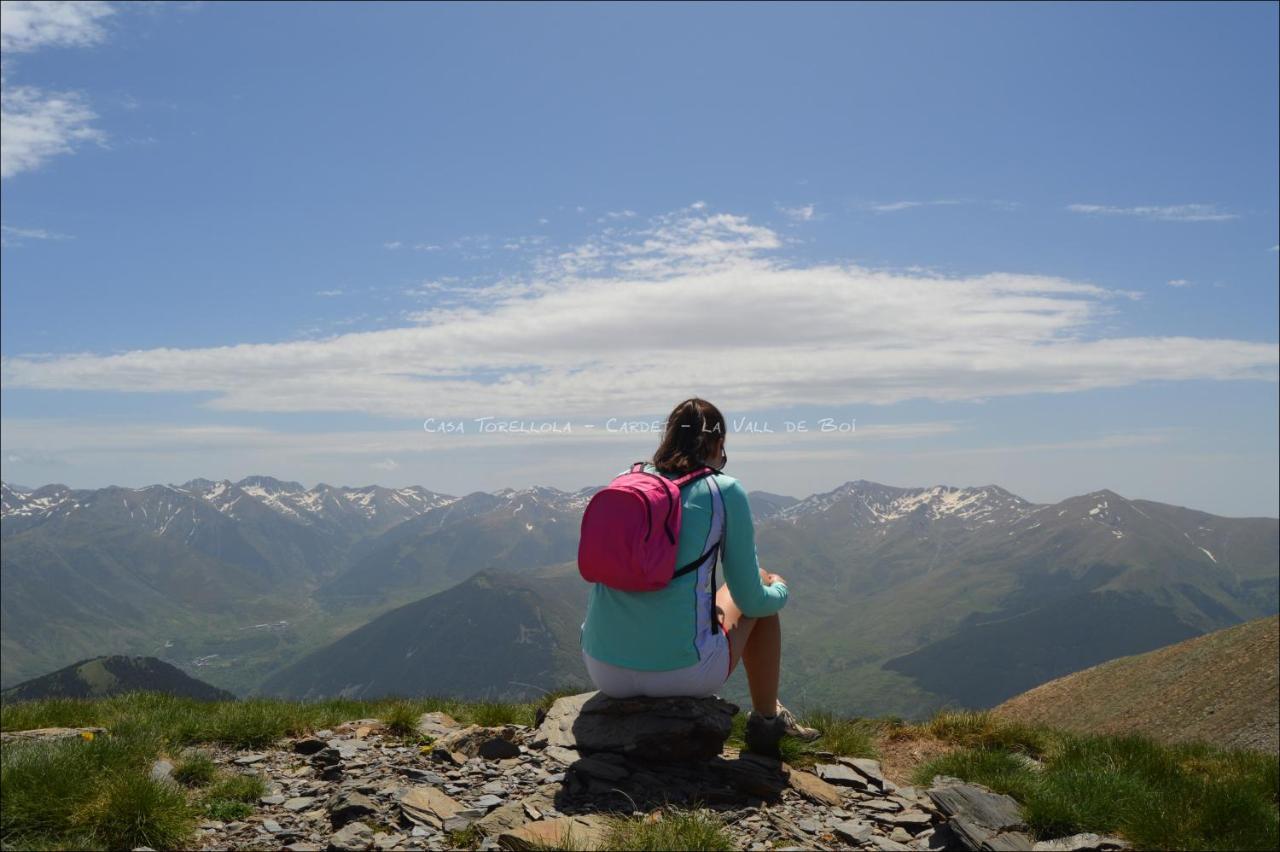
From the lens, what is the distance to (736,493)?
749cm

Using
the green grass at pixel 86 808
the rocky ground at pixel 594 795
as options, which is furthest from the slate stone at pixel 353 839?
the green grass at pixel 86 808

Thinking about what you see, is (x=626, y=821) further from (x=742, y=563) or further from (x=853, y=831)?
(x=742, y=563)

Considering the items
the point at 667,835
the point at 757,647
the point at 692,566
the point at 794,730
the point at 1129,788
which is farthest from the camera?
the point at 794,730

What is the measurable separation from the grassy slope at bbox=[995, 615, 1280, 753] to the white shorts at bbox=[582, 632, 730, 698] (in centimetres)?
2021

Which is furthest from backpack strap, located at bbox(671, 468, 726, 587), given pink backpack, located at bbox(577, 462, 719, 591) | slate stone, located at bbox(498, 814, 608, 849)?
slate stone, located at bbox(498, 814, 608, 849)

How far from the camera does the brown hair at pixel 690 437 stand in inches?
305

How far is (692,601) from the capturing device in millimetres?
7336

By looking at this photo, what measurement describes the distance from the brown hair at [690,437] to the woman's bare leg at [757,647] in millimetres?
1534

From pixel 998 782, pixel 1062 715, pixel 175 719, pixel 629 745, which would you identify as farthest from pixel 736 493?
pixel 1062 715

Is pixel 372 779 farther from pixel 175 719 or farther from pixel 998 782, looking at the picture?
pixel 998 782

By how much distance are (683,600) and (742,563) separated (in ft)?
2.29

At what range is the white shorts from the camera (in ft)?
25.0

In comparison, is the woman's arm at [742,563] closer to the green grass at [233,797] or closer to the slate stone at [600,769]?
the slate stone at [600,769]

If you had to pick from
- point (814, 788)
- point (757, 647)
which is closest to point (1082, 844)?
point (814, 788)
